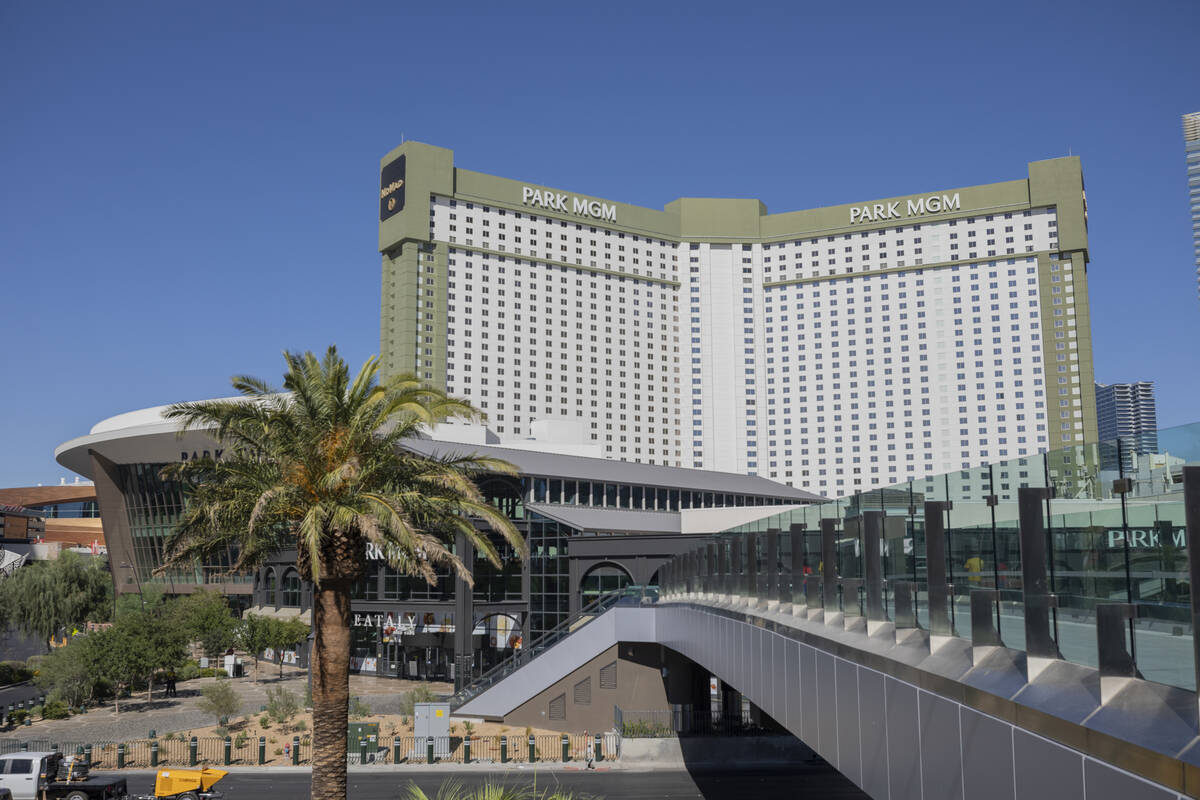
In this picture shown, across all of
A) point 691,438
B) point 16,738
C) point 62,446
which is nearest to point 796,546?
point 16,738

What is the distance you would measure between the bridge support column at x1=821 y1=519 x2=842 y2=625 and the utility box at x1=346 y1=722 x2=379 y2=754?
90.3 feet

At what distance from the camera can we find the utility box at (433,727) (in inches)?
1560

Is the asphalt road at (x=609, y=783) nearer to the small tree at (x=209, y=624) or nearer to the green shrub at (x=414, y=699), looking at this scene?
the green shrub at (x=414, y=699)

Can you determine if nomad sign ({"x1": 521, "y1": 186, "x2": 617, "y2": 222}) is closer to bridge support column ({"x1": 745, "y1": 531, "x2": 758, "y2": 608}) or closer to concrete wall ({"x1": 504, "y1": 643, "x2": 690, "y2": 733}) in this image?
concrete wall ({"x1": 504, "y1": 643, "x2": 690, "y2": 733})

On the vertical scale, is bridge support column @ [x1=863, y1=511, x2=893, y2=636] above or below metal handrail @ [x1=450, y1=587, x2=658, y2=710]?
Answer: above

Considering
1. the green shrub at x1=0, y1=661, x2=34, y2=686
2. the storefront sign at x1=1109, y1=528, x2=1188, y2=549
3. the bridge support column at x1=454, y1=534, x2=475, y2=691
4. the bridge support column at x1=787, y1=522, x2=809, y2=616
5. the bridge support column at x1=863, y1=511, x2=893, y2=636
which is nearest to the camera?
the storefront sign at x1=1109, y1=528, x2=1188, y2=549

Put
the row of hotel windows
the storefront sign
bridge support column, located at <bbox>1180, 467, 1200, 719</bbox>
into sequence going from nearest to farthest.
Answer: bridge support column, located at <bbox>1180, 467, 1200, 719</bbox>, the storefront sign, the row of hotel windows

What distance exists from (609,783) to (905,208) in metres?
140

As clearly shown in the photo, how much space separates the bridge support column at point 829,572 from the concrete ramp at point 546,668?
2645 centimetres

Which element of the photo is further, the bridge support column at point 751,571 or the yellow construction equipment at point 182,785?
the yellow construction equipment at point 182,785

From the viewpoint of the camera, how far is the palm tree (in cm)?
2152

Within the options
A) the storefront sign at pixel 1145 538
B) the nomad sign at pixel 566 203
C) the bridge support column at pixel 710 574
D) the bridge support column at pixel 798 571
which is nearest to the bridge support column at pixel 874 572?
the bridge support column at pixel 798 571

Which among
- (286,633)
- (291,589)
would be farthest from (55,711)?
(291,589)

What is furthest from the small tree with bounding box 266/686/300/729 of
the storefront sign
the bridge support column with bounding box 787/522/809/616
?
the storefront sign
